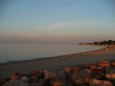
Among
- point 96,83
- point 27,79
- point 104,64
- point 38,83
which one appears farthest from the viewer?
point 104,64

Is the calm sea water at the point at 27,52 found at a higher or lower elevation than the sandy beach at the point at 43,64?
lower

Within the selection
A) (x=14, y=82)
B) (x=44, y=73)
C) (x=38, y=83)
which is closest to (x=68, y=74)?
(x=44, y=73)

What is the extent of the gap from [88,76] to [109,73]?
0.59 m

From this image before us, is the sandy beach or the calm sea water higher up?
the sandy beach

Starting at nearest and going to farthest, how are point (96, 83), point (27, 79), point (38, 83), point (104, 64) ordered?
point (96, 83), point (38, 83), point (27, 79), point (104, 64)

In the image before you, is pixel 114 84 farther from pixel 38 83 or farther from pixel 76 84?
pixel 38 83

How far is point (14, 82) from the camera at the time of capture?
452 cm

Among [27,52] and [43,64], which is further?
[27,52]

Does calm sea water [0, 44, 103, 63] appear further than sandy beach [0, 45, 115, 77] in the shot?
Yes

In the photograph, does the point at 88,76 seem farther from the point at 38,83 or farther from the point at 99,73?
the point at 38,83

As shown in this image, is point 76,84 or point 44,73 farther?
point 44,73

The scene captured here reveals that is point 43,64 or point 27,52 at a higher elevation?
point 43,64

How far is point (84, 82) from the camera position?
15.3 feet

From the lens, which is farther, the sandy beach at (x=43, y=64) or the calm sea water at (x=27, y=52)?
the calm sea water at (x=27, y=52)
